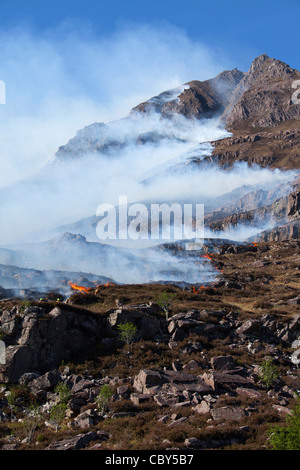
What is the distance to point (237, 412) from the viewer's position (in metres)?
23.0

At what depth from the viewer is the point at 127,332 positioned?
118 feet

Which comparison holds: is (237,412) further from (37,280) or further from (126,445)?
(37,280)

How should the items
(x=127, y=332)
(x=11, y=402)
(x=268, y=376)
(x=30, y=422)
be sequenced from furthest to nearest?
(x=127, y=332)
(x=268, y=376)
(x=11, y=402)
(x=30, y=422)

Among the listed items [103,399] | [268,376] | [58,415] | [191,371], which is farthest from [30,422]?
[268,376]

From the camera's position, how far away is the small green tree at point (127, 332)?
35.8m

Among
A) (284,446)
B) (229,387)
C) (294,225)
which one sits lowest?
(229,387)

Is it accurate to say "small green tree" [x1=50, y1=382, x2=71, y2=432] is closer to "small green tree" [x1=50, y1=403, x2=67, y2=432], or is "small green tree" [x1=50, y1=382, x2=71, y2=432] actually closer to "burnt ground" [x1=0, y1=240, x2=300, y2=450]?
"small green tree" [x1=50, y1=403, x2=67, y2=432]

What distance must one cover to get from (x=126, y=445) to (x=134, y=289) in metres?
40.1

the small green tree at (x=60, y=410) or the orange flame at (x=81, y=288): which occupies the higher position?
the orange flame at (x=81, y=288)

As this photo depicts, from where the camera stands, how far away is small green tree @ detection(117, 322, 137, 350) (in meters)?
35.8

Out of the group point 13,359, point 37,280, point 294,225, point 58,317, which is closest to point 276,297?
point 58,317

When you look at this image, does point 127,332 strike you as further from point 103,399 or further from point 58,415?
point 58,415

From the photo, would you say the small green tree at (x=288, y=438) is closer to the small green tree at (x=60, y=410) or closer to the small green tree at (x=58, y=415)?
the small green tree at (x=60, y=410)

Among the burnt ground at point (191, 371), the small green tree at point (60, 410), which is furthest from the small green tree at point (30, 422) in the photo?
the small green tree at point (60, 410)
